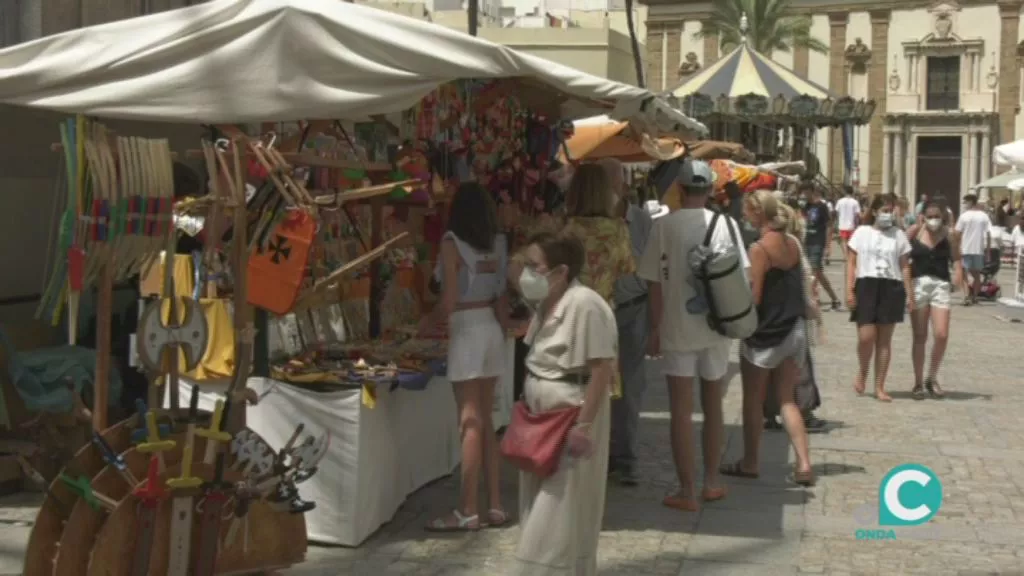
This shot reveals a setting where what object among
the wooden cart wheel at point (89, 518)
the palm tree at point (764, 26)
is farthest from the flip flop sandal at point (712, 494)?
the palm tree at point (764, 26)

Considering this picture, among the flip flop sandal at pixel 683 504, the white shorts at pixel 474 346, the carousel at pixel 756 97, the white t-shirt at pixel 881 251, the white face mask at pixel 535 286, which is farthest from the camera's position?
the carousel at pixel 756 97

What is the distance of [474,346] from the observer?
7.17 meters

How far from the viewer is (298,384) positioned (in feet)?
23.3

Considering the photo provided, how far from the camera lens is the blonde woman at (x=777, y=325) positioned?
8758 millimetres

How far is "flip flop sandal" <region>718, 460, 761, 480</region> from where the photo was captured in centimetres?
904

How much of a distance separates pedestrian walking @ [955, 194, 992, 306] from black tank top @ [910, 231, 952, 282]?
10579mm

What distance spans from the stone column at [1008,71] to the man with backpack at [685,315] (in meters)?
55.6

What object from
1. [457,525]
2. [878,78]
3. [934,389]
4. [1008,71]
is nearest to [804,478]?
[457,525]

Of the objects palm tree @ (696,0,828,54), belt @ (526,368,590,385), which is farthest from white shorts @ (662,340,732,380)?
palm tree @ (696,0,828,54)

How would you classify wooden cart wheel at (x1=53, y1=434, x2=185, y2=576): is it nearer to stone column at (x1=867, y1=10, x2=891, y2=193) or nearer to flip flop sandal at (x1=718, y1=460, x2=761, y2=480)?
flip flop sandal at (x1=718, y1=460, x2=761, y2=480)

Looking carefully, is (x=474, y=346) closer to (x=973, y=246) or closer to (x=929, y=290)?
(x=929, y=290)

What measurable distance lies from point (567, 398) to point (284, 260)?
5.52ft

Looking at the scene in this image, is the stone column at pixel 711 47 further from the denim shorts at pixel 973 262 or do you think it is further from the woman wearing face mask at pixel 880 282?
the woman wearing face mask at pixel 880 282

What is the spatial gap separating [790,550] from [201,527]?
3037 millimetres
